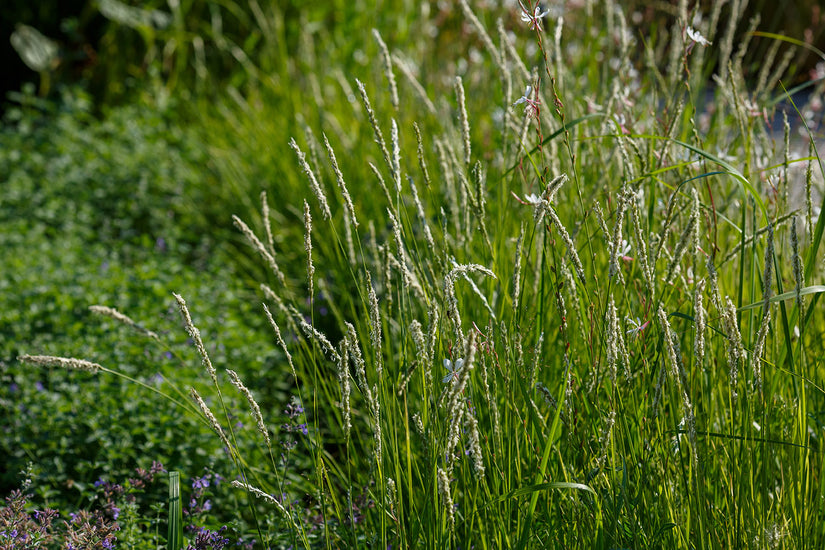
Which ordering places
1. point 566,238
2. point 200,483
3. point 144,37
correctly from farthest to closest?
point 144,37 → point 200,483 → point 566,238

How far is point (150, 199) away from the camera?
4414 millimetres

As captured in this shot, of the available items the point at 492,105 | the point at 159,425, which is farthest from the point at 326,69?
the point at 159,425

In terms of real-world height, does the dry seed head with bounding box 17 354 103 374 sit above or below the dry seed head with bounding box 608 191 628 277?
below

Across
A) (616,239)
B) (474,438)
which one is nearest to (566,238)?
(616,239)

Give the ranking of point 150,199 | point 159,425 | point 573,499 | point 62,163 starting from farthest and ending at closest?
point 62,163
point 150,199
point 159,425
point 573,499

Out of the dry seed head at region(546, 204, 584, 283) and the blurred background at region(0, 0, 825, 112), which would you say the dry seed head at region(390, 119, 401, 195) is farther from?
the blurred background at region(0, 0, 825, 112)

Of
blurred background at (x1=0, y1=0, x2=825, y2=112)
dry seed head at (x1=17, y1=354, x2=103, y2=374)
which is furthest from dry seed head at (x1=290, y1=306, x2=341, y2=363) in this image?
blurred background at (x1=0, y1=0, x2=825, y2=112)

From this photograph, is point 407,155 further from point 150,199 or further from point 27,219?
point 27,219

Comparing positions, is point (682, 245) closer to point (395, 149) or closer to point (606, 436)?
point (606, 436)

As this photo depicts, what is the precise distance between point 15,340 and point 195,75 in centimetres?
387

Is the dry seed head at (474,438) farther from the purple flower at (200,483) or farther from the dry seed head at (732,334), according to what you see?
the purple flower at (200,483)

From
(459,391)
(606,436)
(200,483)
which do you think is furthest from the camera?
(200,483)

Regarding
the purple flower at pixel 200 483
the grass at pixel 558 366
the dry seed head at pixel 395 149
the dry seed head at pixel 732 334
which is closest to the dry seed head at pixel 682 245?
the grass at pixel 558 366

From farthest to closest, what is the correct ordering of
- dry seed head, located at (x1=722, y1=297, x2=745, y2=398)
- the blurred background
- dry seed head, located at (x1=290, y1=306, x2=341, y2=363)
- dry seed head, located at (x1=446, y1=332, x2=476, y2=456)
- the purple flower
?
the blurred background, the purple flower, dry seed head, located at (x1=290, y1=306, x2=341, y2=363), dry seed head, located at (x1=722, y1=297, x2=745, y2=398), dry seed head, located at (x1=446, y1=332, x2=476, y2=456)
